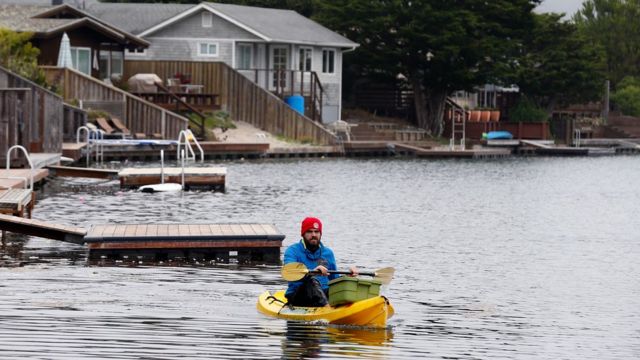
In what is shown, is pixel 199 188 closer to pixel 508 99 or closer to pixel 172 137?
pixel 172 137

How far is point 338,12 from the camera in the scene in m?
92.8

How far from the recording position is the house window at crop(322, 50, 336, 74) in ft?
290

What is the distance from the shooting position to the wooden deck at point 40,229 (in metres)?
29.0

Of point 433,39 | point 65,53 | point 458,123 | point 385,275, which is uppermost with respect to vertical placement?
point 433,39

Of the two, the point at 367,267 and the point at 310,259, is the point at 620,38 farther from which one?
the point at 310,259

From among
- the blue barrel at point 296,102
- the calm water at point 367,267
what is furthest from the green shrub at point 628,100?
the calm water at point 367,267

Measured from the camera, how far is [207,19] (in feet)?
277

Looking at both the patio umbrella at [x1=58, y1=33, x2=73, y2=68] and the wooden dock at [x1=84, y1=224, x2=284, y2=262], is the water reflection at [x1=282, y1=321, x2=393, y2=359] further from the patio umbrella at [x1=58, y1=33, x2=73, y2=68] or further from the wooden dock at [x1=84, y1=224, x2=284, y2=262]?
the patio umbrella at [x1=58, y1=33, x2=73, y2=68]

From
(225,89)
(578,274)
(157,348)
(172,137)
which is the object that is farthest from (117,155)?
(157,348)

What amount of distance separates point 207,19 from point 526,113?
24.0 meters

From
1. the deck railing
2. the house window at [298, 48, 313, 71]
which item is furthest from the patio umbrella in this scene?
the house window at [298, 48, 313, 71]

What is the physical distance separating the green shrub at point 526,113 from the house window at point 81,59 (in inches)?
1330

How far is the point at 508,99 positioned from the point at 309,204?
58654 mm

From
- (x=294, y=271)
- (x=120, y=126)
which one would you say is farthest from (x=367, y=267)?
(x=120, y=126)
